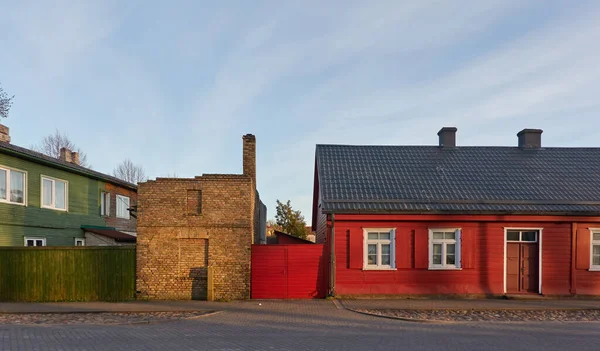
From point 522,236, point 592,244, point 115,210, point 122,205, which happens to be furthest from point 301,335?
point 122,205

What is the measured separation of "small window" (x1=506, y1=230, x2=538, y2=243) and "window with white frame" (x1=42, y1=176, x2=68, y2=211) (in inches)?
787

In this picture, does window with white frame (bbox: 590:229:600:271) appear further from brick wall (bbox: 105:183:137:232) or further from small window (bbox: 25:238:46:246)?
brick wall (bbox: 105:183:137:232)

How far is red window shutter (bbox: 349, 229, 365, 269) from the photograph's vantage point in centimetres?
1536

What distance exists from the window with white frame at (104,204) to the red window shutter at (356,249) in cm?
1595

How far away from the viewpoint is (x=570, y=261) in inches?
616

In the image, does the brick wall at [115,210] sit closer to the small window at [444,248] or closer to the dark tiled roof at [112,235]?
the dark tiled roof at [112,235]

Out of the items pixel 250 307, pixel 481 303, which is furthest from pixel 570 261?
pixel 250 307

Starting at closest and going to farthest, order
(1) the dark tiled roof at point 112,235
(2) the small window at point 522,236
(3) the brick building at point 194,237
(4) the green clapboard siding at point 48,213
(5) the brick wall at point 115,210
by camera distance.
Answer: (3) the brick building at point 194,237
(2) the small window at point 522,236
(4) the green clapboard siding at point 48,213
(1) the dark tiled roof at point 112,235
(5) the brick wall at point 115,210

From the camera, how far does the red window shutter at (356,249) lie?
1536 centimetres

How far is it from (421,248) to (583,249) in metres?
6.11

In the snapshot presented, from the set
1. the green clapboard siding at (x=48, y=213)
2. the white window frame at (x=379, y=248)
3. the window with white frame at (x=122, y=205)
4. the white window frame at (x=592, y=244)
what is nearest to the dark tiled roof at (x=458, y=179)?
the white window frame at (x=592, y=244)

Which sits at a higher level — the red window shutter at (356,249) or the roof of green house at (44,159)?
the roof of green house at (44,159)

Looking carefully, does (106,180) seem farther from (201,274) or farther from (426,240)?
(426,240)

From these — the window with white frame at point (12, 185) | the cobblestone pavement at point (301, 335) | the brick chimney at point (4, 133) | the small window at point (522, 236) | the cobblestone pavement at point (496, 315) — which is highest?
the brick chimney at point (4, 133)
